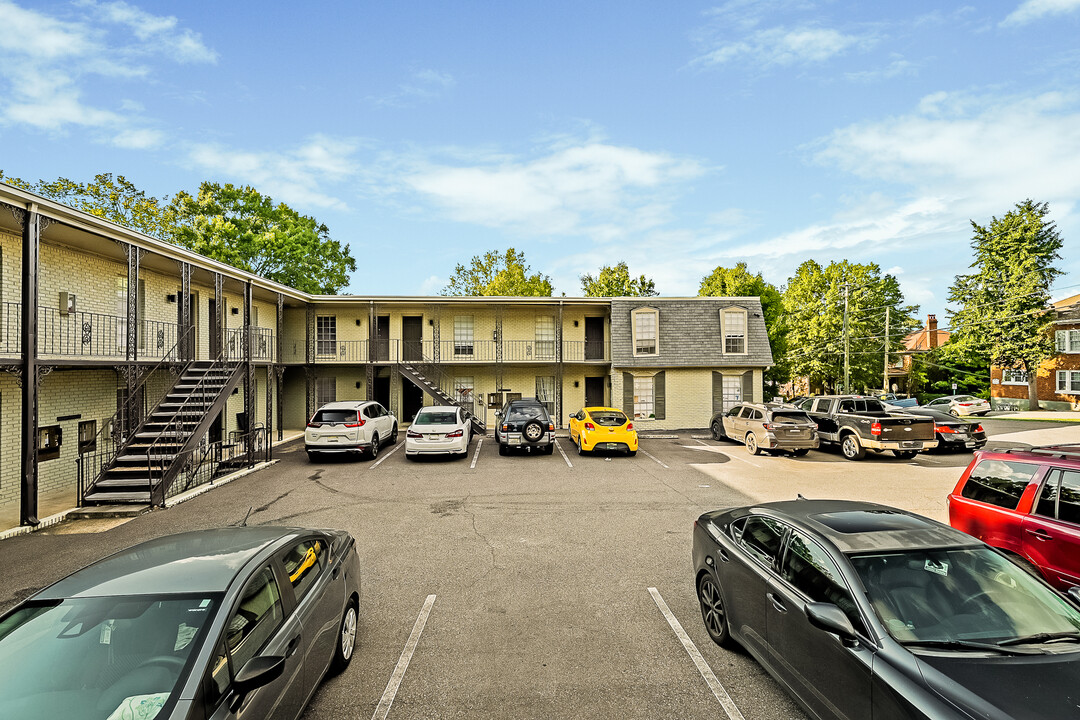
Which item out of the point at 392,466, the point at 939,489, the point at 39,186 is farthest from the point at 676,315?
the point at 39,186

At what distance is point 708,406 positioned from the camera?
23906mm

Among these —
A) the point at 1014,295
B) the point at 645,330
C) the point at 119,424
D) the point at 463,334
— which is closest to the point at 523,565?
the point at 119,424

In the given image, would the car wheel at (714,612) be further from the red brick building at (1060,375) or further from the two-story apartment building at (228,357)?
the red brick building at (1060,375)

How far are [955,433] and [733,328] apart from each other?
362 inches

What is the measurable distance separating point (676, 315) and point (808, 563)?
21.1m

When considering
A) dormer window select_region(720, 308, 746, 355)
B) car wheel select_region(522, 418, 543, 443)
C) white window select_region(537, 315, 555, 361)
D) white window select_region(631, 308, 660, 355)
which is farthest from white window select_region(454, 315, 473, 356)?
dormer window select_region(720, 308, 746, 355)

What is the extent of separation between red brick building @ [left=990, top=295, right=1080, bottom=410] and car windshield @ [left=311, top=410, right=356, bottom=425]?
137 ft

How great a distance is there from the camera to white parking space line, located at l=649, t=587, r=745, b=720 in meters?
4.08

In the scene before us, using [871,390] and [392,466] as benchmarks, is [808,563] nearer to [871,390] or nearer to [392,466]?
[392,466]

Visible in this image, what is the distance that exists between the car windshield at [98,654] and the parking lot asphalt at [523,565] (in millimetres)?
1634

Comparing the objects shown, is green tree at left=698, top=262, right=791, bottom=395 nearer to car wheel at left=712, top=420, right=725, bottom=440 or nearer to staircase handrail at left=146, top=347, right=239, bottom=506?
car wheel at left=712, top=420, right=725, bottom=440

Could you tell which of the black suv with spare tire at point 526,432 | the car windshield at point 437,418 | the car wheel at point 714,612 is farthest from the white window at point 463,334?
the car wheel at point 714,612

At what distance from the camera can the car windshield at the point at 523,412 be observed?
54.5 ft

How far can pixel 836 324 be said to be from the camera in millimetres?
36406
